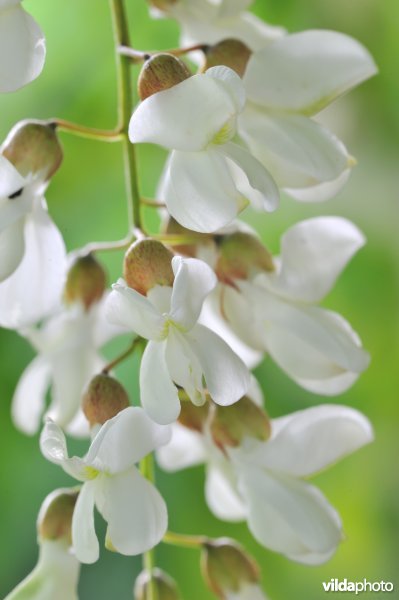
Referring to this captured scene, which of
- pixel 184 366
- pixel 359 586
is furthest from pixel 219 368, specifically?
pixel 359 586

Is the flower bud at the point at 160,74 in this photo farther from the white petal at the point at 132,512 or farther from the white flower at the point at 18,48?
the white petal at the point at 132,512

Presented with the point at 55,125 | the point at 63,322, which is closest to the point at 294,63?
the point at 55,125

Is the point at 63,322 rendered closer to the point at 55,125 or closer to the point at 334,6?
the point at 55,125

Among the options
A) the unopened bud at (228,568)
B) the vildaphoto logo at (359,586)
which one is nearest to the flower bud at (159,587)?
the unopened bud at (228,568)

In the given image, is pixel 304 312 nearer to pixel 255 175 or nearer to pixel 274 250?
pixel 255 175

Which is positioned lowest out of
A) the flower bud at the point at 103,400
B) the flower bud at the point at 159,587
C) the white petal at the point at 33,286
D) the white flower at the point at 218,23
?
the flower bud at the point at 159,587

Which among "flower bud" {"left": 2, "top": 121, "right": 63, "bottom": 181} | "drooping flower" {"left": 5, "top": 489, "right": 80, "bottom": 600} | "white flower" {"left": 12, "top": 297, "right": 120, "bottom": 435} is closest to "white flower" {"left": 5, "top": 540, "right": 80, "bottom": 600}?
"drooping flower" {"left": 5, "top": 489, "right": 80, "bottom": 600}

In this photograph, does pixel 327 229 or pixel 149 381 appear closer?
pixel 149 381
